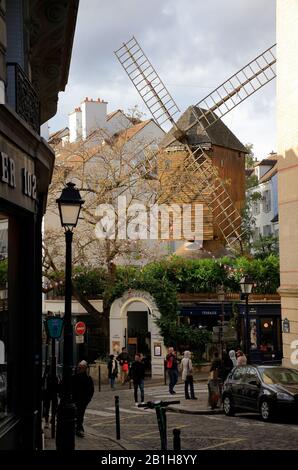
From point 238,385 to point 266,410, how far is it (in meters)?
1.54

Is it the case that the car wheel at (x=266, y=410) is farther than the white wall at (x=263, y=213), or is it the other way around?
the white wall at (x=263, y=213)

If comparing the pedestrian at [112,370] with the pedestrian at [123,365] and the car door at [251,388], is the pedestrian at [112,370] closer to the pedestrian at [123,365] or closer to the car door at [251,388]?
the pedestrian at [123,365]

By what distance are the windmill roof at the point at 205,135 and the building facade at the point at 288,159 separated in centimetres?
1873

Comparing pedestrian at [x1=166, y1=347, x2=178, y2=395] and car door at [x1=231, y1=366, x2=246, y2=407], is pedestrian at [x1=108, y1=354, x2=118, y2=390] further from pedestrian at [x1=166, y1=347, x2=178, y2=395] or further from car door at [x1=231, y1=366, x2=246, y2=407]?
car door at [x1=231, y1=366, x2=246, y2=407]

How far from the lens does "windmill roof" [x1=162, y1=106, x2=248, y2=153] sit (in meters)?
49.2

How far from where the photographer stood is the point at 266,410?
19750 mm

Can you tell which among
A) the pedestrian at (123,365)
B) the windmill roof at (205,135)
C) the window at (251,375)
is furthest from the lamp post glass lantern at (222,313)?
the windmill roof at (205,135)

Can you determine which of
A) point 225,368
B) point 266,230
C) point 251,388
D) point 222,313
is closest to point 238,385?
point 251,388

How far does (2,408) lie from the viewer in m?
10.6

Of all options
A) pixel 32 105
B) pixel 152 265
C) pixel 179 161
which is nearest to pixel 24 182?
pixel 32 105

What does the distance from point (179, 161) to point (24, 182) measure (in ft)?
118

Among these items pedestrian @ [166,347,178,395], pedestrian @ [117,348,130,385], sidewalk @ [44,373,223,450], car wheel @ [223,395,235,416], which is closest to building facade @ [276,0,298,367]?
sidewalk @ [44,373,223,450]

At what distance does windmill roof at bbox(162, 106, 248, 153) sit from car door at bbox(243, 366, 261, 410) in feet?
94.6

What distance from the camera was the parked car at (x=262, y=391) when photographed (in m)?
19.4
